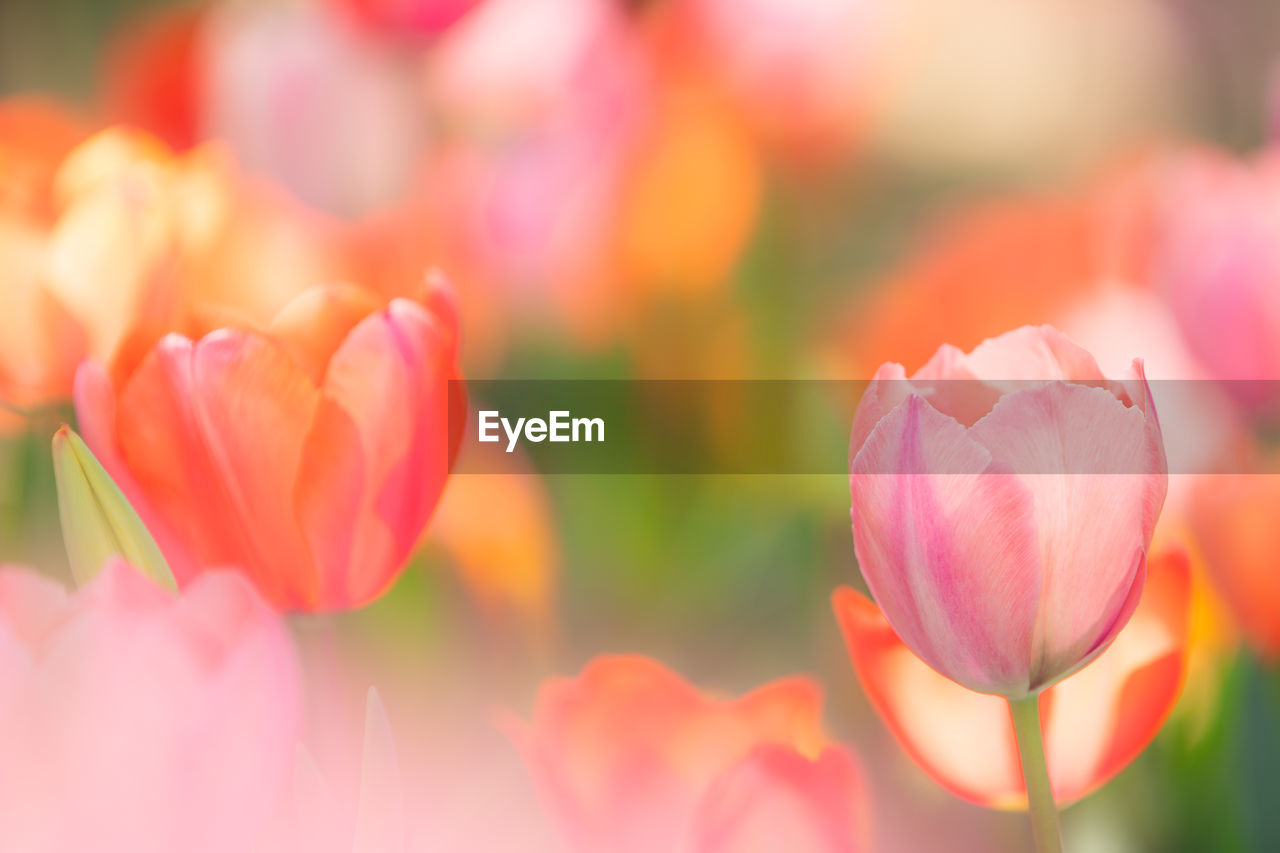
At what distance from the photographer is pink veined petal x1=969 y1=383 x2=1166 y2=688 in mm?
252

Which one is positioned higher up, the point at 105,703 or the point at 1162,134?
the point at 1162,134

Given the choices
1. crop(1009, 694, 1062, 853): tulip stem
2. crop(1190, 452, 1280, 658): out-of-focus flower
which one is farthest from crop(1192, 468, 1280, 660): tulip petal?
crop(1009, 694, 1062, 853): tulip stem

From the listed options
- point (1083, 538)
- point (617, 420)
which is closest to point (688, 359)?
point (617, 420)

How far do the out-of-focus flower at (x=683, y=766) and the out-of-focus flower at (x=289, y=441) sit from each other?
0.26 ft

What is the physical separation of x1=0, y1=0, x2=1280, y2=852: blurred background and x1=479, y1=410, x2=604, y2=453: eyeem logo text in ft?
0.03

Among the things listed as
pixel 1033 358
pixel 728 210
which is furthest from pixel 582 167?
pixel 1033 358

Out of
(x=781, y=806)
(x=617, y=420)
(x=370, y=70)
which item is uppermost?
(x=370, y=70)

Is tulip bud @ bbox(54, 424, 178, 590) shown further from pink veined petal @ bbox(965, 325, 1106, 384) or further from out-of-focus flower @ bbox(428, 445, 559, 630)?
pink veined petal @ bbox(965, 325, 1106, 384)

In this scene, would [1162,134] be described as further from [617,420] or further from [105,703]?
[105,703]

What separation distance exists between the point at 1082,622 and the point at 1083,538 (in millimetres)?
20

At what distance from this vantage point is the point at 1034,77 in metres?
0.34

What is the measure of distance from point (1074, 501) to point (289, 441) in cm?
20

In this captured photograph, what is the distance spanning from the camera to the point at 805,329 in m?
0.34

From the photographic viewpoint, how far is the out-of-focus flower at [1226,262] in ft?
1.08
